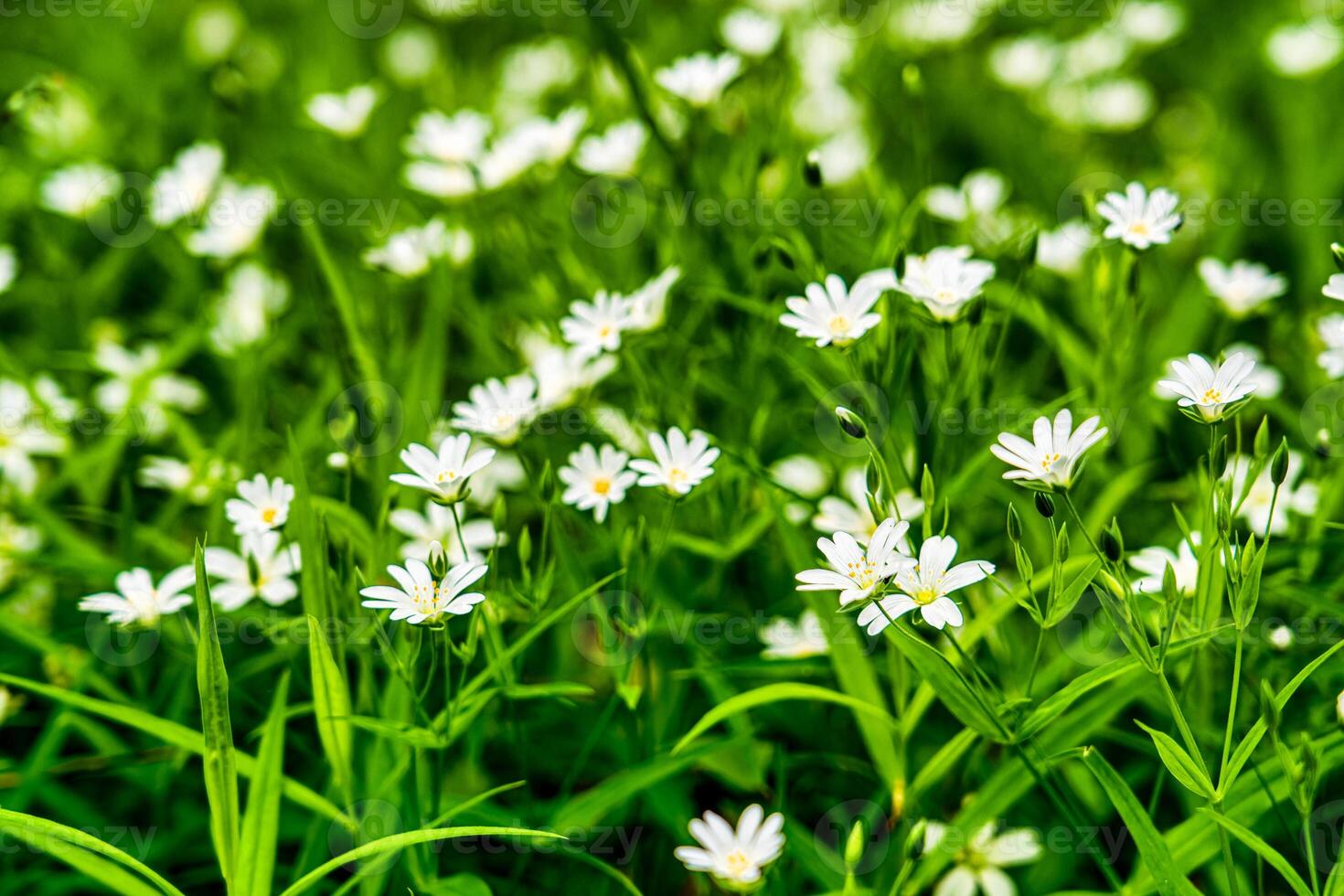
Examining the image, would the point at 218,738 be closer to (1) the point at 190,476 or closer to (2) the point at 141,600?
(2) the point at 141,600

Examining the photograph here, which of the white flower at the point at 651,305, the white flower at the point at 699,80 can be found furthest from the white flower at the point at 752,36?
the white flower at the point at 651,305

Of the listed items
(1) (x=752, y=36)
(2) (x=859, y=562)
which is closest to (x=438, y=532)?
(2) (x=859, y=562)

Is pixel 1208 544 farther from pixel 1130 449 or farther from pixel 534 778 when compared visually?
pixel 534 778

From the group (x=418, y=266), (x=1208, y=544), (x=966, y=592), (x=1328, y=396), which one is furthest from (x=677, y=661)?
(x=1328, y=396)

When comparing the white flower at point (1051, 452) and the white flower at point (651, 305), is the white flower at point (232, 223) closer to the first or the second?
the white flower at point (651, 305)

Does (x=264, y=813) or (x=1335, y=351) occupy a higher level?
(x=1335, y=351)
